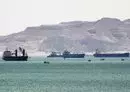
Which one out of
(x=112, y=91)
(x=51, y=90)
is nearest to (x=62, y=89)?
(x=51, y=90)

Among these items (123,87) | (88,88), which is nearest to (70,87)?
(88,88)

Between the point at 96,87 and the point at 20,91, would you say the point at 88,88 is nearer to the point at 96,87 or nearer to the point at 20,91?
the point at 96,87

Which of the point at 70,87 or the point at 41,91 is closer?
the point at 41,91

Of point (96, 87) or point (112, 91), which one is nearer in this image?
point (112, 91)

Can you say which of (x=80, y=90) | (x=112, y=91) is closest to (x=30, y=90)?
(x=80, y=90)

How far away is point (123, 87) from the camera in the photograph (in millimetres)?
96438

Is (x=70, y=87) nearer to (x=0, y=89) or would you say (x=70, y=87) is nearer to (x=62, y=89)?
(x=62, y=89)

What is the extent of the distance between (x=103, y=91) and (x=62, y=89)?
A: 7967 millimetres

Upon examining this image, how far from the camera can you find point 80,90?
90062 millimetres

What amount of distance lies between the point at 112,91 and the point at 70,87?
1071cm

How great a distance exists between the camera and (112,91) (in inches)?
3489

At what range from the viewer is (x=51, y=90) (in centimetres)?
9044

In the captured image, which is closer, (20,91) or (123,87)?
(20,91)

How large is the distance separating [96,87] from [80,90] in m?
7.46
